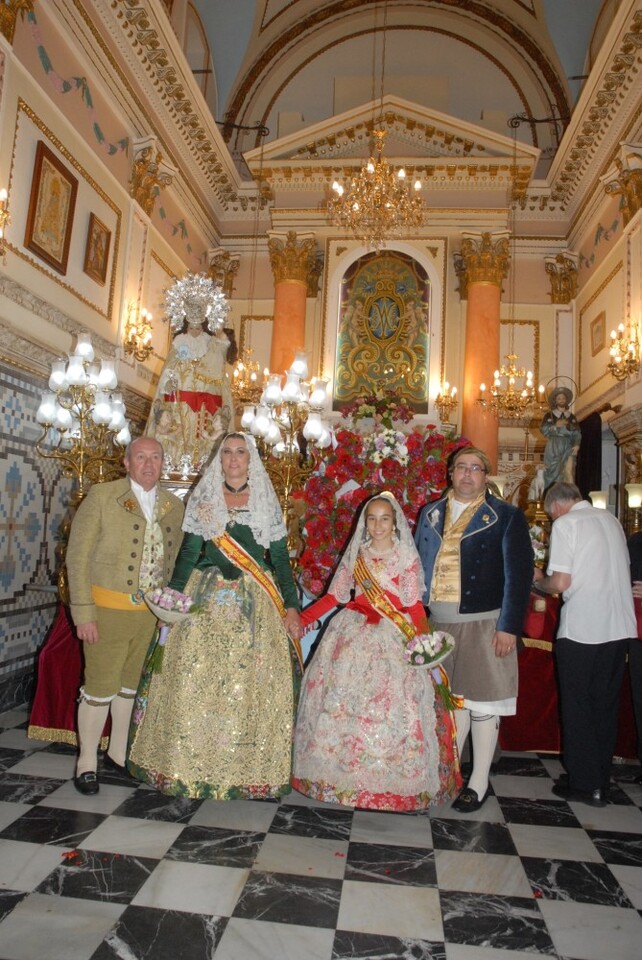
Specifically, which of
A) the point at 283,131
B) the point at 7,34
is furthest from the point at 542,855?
the point at 283,131

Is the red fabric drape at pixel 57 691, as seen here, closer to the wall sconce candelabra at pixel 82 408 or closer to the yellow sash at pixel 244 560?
the wall sconce candelabra at pixel 82 408

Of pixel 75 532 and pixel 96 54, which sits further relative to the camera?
pixel 96 54

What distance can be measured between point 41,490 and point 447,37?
1202 centimetres

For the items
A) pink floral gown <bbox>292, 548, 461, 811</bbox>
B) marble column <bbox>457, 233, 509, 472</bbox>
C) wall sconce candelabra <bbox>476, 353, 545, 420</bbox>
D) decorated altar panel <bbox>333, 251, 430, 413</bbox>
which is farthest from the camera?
A: decorated altar panel <bbox>333, 251, 430, 413</bbox>

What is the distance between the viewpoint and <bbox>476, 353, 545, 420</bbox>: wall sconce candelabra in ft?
32.1

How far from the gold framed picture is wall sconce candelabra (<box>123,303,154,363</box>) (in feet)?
21.4

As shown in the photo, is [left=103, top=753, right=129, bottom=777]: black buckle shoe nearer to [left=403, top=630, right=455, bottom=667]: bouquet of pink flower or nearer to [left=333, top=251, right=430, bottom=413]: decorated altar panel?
[left=403, top=630, right=455, bottom=667]: bouquet of pink flower

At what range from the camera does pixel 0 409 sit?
17.8 ft

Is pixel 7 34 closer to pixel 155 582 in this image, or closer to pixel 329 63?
pixel 155 582

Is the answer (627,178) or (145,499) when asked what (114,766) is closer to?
(145,499)

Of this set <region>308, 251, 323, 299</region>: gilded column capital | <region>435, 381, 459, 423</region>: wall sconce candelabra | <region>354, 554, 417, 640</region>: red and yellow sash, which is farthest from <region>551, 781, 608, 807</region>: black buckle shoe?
<region>308, 251, 323, 299</region>: gilded column capital

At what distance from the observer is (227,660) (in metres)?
3.34

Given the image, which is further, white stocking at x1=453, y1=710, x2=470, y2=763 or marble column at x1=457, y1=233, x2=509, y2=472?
marble column at x1=457, y1=233, x2=509, y2=472

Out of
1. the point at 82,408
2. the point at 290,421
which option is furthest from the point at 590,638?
the point at 82,408
